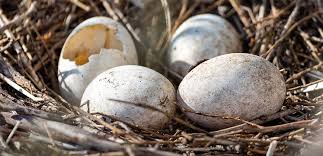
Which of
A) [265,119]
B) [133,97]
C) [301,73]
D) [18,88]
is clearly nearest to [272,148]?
[265,119]

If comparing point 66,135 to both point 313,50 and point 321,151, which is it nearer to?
point 321,151

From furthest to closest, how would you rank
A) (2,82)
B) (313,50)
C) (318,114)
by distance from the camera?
(313,50) < (2,82) < (318,114)

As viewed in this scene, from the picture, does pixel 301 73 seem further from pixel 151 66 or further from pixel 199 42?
pixel 151 66

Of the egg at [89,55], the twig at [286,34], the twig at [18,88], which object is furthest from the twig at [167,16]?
the twig at [18,88]

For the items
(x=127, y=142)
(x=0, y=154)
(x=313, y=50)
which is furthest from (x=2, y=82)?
(x=313, y=50)

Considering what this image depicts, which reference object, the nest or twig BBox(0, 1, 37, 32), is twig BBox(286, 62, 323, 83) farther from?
twig BBox(0, 1, 37, 32)

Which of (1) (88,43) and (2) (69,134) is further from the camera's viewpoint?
(1) (88,43)

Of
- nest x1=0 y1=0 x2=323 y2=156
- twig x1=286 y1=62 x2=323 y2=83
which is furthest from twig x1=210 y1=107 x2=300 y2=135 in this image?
twig x1=286 y1=62 x2=323 y2=83
